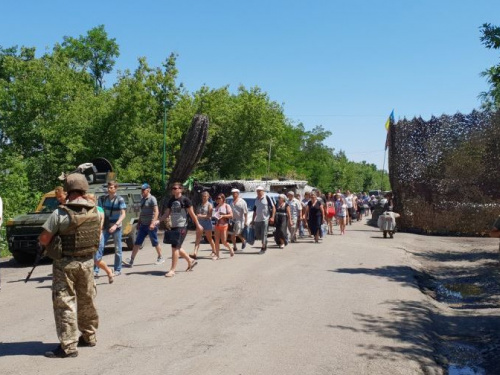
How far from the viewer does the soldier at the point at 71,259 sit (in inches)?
226

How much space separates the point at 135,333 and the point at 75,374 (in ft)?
5.04

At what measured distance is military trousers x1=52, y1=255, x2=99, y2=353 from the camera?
18.8ft

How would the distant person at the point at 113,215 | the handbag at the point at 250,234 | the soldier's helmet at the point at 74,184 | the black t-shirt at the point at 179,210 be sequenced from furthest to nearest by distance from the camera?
the handbag at the point at 250,234 → the black t-shirt at the point at 179,210 → the distant person at the point at 113,215 → the soldier's helmet at the point at 74,184

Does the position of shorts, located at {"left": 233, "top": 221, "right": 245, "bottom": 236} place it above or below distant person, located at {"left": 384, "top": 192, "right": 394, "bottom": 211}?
below

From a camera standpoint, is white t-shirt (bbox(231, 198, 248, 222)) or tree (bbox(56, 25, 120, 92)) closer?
white t-shirt (bbox(231, 198, 248, 222))

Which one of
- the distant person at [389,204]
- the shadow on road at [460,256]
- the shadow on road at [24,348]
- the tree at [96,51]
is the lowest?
the shadow on road at [24,348]

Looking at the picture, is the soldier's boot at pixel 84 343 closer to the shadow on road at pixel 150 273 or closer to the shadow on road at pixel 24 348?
the shadow on road at pixel 24 348

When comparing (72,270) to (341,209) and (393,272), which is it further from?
(341,209)

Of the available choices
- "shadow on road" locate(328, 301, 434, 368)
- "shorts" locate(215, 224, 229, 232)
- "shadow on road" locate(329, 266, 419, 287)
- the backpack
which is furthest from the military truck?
"shadow on road" locate(328, 301, 434, 368)

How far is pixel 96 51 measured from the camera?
172 ft

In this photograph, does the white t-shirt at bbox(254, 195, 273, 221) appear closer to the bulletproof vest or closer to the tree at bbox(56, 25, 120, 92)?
the bulletproof vest

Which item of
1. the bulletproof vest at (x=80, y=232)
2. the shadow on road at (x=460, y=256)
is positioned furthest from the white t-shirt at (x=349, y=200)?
the bulletproof vest at (x=80, y=232)

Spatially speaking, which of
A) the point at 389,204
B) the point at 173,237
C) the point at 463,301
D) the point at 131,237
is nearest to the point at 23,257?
the point at 131,237

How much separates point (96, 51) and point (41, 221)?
4180 centimetres
